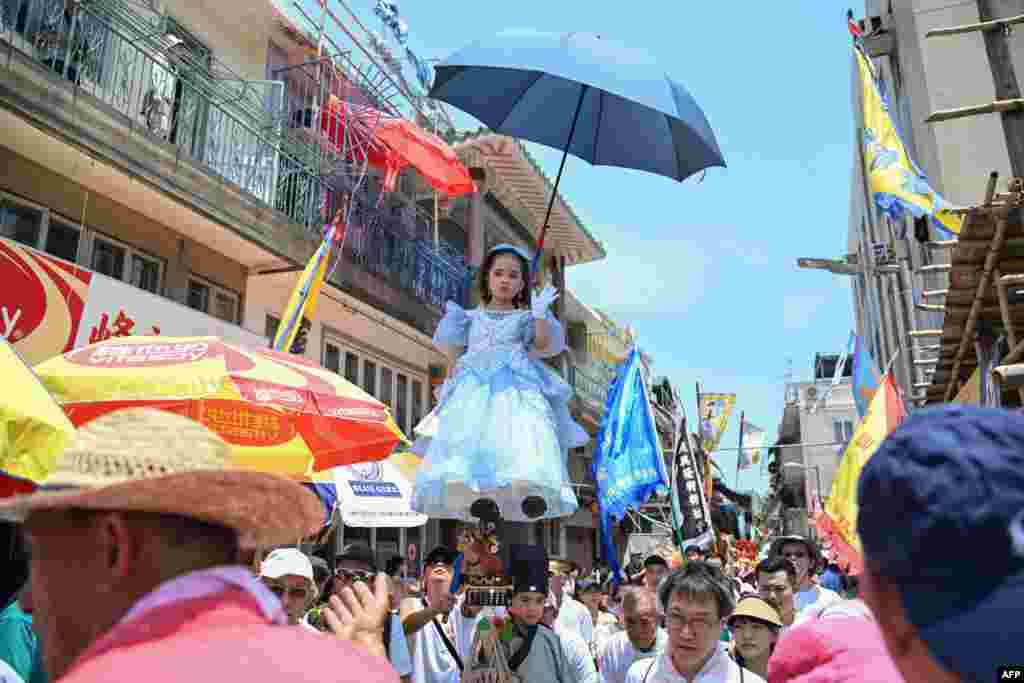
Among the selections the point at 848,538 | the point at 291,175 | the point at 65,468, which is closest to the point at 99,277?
the point at 291,175

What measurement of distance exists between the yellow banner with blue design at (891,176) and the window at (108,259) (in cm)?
836

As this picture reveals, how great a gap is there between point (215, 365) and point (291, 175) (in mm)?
7721

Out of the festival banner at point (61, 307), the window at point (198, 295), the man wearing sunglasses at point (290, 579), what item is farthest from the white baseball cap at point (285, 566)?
the window at point (198, 295)

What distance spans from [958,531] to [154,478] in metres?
1.16

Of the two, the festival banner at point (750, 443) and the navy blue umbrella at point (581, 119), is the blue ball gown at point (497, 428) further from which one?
the festival banner at point (750, 443)

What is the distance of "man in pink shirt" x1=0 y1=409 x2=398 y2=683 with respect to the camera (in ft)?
4.15

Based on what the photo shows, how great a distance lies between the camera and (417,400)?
665 inches

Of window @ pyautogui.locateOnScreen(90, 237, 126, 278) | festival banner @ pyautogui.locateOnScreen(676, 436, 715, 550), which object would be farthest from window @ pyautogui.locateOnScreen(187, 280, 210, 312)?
festival banner @ pyautogui.locateOnScreen(676, 436, 715, 550)

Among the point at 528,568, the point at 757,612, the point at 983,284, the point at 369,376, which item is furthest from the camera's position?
the point at 369,376

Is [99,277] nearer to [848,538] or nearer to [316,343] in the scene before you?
[316,343]

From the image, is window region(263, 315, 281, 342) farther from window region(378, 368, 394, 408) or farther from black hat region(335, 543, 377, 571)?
black hat region(335, 543, 377, 571)

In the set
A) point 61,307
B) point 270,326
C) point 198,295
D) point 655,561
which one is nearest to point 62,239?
point 61,307

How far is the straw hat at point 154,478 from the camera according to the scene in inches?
54.8

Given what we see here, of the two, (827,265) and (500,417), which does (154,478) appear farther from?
(827,265)
